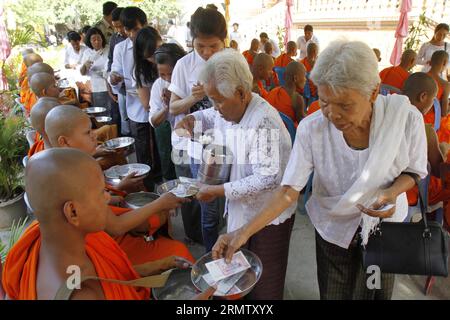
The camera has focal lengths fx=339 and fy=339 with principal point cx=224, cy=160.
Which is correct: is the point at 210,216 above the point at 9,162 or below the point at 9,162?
below

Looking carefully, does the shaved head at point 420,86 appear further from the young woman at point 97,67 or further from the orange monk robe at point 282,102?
the young woman at point 97,67

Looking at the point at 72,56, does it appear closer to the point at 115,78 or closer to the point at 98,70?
the point at 98,70

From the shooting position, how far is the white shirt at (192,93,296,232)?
5.30ft

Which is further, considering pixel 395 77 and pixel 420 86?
pixel 395 77

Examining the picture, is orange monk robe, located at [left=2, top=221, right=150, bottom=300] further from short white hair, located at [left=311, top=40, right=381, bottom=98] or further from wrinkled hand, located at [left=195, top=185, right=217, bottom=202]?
short white hair, located at [left=311, top=40, right=381, bottom=98]

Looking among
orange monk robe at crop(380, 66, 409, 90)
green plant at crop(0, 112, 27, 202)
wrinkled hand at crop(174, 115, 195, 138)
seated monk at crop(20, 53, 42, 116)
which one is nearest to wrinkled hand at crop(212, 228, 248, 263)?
wrinkled hand at crop(174, 115, 195, 138)

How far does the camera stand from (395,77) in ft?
12.8

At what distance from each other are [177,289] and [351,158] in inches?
36.3

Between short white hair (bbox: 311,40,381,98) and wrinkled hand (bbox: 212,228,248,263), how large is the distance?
725 millimetres

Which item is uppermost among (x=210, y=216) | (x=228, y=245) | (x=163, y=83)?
(x=163, y=83)

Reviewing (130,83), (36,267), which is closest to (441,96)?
(130,83)

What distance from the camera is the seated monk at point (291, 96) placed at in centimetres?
358

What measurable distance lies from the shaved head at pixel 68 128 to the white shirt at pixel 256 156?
35.9 inches

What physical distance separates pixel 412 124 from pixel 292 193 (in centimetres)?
56
